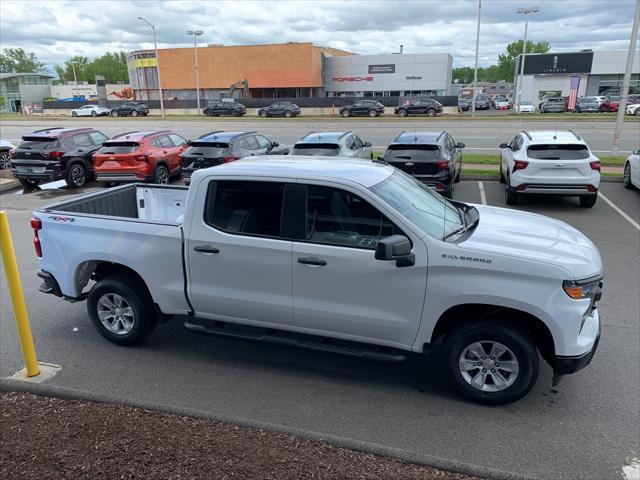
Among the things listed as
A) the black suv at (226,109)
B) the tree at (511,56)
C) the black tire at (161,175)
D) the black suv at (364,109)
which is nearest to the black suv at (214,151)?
the black tire at (161,175)

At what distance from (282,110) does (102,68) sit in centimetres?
11810

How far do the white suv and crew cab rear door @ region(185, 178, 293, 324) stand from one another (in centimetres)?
828

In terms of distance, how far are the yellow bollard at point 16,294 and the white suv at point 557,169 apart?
386 inches

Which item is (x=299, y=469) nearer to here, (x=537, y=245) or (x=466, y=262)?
(x=466, y=262)

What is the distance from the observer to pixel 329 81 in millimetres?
68875

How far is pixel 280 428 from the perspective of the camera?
12.1 feet

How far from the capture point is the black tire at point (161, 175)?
567 inches

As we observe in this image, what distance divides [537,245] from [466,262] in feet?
2.14

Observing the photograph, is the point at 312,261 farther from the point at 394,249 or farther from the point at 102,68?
the point at 102,68

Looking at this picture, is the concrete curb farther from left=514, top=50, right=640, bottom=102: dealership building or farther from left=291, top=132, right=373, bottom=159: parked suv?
left=514, top=50, right=640, bottom=102: dealership building

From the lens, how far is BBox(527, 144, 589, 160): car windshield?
35.7ft

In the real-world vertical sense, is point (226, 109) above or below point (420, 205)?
below

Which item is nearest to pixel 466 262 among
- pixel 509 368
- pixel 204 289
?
pixel 509 368

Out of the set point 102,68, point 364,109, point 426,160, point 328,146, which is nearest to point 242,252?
point 426,160
